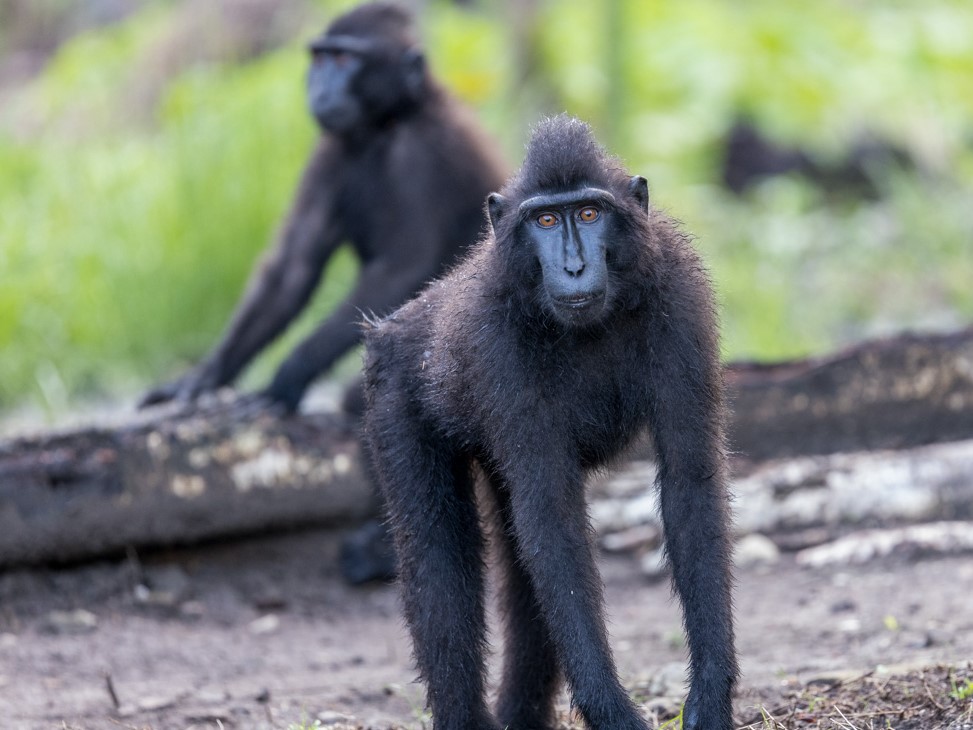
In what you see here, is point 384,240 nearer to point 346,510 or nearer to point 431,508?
point 346,510

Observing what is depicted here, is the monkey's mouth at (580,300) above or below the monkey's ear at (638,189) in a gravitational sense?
below

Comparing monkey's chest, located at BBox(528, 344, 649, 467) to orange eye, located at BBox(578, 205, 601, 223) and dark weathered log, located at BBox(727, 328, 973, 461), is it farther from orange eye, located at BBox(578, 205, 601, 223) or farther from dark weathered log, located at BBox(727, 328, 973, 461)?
dark weathered log, located at BBox(727, 328, 973, 461)

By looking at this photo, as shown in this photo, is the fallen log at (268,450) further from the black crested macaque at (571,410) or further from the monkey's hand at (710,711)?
the monkey's hand at (710,711)

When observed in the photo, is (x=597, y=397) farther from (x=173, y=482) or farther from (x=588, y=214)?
(x=173, y=482)

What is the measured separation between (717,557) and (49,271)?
21.8ft

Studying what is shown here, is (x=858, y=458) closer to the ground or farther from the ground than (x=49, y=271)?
closer to the ground

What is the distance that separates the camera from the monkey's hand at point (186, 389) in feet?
24.5

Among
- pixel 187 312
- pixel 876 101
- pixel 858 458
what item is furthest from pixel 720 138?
pixel 858 458

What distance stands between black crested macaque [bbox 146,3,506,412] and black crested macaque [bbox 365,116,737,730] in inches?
111

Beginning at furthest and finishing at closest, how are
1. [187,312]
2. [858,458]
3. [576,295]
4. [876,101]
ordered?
[876,101] → [187,312] → [858,458] → [576,295]

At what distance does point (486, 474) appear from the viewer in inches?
177

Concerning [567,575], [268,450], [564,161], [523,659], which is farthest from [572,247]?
[268,450]

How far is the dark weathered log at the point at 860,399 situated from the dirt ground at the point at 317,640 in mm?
728

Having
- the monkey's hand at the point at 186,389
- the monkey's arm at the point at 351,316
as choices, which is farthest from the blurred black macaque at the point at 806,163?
the monkey's hand at the point at 186,389
